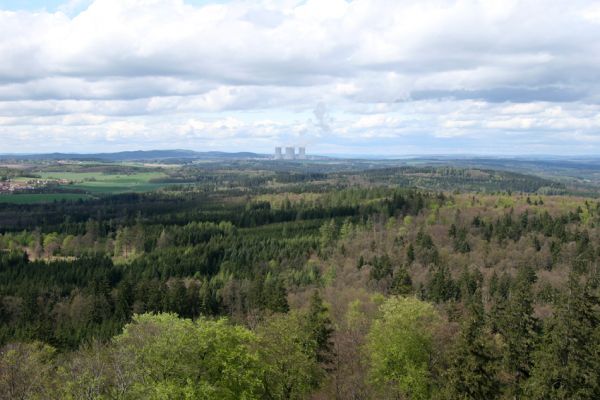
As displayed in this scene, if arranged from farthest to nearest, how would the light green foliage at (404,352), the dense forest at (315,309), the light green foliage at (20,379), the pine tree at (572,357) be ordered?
the light green foliage at (404,352), the pine tree at (572,357), the dense forest at (315,309), the light green foliage at (20,379)

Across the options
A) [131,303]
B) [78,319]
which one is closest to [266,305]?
[131,303]

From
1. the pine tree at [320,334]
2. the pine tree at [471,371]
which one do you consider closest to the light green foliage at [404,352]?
the pine tree at [471,371]

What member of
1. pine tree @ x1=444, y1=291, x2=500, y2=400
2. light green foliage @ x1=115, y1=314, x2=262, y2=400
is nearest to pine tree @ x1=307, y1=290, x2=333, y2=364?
pine tree @ x1=444, y1=291, x2=500, y2=400

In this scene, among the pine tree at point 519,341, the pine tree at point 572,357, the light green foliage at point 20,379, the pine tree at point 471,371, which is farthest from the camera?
the pine tree at point 519,341

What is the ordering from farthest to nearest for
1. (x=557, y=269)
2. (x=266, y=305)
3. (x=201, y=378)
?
1. (x=557, y=269)
2. (x=266, y=305)
3. (x=201, y=378)

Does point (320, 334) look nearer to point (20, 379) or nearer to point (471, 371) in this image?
point (471, 371)

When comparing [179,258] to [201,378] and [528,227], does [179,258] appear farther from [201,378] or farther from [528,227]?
[201,378]

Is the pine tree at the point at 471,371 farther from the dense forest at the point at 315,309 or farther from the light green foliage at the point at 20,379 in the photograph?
the light green foliage at the point at 20,379
